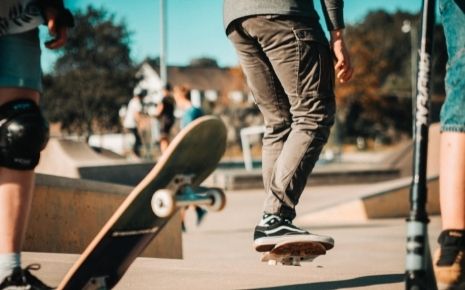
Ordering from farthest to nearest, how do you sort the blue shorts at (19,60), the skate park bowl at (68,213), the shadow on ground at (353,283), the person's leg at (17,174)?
the skate park bowl at (68,213) → the shadow on ground at (353,283) → the blue shorts at (19,60) → the person's leg at (17,174)

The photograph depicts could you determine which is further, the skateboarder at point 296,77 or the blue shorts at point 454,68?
the skateboarder at point 296,77

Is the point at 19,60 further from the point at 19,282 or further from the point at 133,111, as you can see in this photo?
the point at 133,111

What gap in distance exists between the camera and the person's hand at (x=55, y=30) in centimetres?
242

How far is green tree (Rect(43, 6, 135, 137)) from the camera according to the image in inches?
1590

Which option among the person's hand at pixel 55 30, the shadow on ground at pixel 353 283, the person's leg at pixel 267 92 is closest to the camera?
the person's hand at pixel 55 30

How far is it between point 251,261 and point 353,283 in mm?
1535

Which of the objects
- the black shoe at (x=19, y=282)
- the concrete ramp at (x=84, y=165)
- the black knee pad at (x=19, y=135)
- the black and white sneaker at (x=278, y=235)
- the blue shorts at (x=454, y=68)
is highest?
the blue shorts at (x=454, y=68)

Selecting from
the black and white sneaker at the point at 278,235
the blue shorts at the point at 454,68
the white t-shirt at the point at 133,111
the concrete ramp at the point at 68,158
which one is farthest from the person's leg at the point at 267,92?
the white t-shirt at the point at 133,111

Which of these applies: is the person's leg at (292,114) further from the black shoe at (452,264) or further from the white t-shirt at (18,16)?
the white t-shirt at (18,16)

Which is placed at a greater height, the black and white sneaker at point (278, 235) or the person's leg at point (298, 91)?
the person's leg at point (298, 91)

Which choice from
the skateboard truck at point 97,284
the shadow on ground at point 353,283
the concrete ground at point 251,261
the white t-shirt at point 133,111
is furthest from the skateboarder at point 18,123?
the white t-shirt at point 133,111

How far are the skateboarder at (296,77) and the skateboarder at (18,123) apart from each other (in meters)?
1.05

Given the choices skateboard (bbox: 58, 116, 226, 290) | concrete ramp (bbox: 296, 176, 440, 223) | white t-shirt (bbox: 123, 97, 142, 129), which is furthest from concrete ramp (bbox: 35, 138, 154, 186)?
skateboard (bbox: 58, 116, 226, 290)

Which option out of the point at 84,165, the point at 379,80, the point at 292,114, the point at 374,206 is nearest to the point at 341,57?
the point at 292,114
